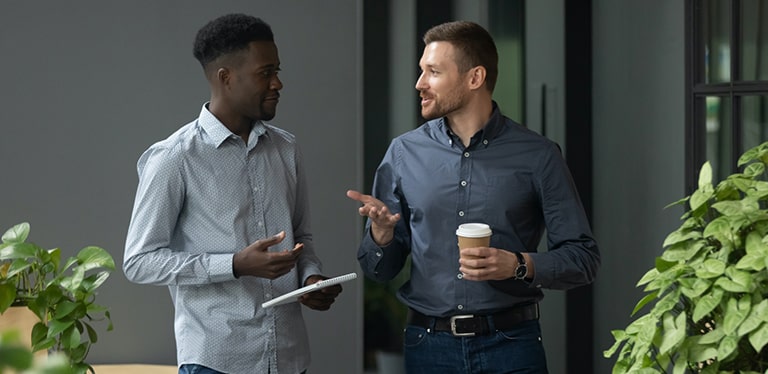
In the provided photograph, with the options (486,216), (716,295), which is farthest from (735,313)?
(486,216)

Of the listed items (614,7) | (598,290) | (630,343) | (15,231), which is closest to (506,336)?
(630,343)

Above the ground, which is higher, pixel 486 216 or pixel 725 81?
pixel 725 81

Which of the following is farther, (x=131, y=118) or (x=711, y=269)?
(x=131, y=118)

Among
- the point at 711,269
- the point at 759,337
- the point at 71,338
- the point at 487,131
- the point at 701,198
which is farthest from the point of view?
the point at 487,131

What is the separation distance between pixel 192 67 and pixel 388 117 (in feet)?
2.64

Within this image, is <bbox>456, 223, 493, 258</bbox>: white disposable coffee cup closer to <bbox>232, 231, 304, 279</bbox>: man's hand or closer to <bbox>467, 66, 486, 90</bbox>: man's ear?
<bbox>232, 231, 304, 279</bbox>: man's hand

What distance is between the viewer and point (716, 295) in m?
1.47

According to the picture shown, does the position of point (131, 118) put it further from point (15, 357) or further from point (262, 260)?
point (15, 357)

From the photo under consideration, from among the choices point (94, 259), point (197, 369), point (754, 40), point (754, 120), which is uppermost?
point (754, 40)

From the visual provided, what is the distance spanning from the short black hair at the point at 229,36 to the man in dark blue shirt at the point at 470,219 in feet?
1.54

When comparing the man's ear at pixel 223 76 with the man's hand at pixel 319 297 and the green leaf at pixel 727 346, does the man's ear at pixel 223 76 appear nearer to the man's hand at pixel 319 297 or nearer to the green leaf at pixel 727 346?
the man's hand at pixel 319 297

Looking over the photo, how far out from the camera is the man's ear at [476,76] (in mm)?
2494

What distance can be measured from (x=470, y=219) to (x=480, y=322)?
0.27m

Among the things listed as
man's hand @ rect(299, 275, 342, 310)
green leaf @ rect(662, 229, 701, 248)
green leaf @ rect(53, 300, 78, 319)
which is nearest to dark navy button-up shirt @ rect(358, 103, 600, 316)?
man's hand @ rect(299, 275, 342, 310)
